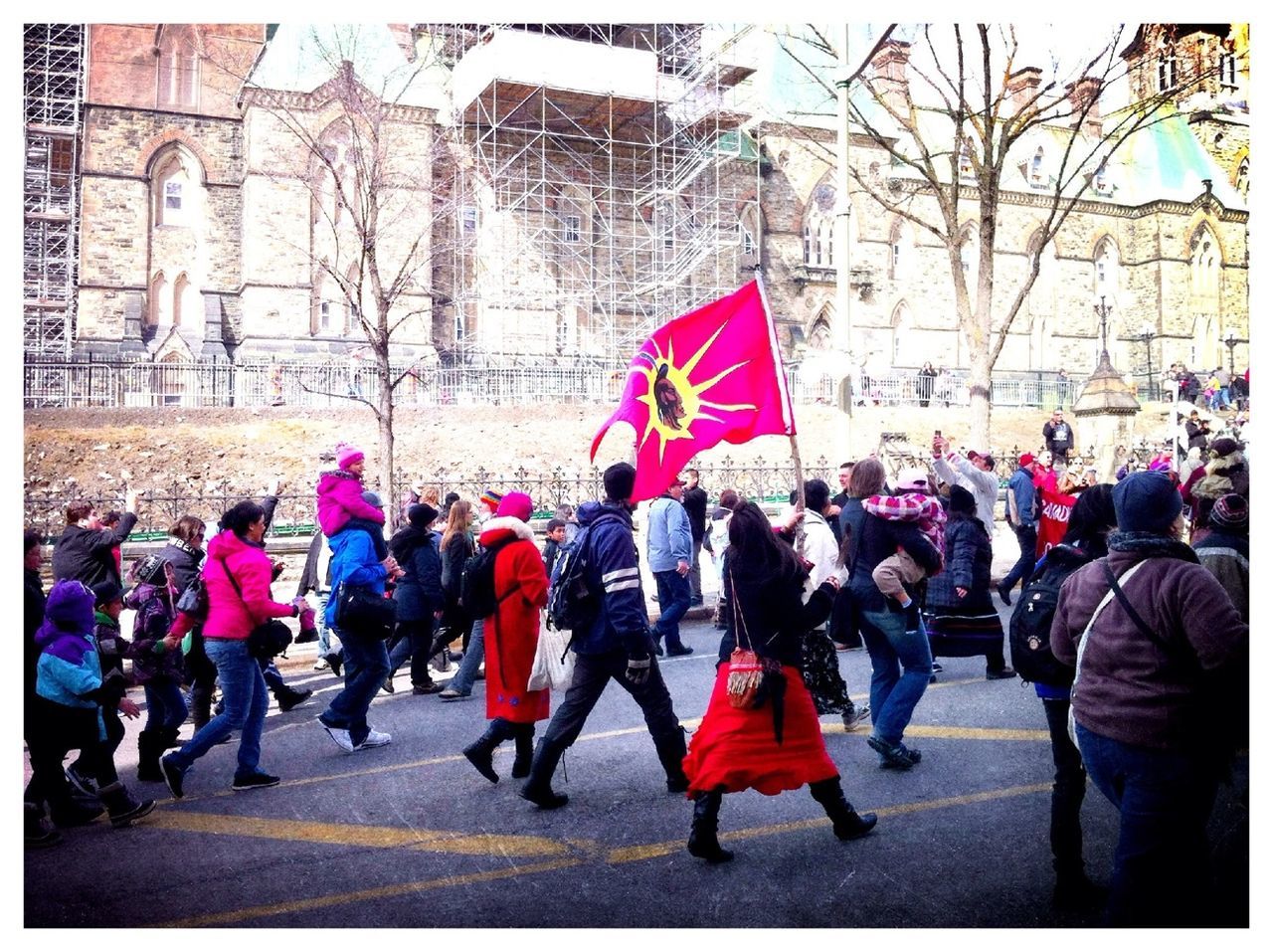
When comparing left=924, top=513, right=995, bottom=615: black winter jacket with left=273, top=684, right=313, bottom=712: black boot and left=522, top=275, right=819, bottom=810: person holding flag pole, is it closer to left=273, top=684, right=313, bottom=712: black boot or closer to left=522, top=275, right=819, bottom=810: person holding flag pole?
left=522, top=275, right=819, bottom=810: person holding flag pole

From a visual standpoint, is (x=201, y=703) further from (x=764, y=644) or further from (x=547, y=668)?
(x=764, y=644)

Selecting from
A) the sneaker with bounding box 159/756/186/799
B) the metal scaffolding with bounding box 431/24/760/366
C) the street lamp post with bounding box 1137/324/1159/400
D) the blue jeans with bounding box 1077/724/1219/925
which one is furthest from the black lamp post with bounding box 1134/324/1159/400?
the blue jeans with bounding box 1077/724/1219/925

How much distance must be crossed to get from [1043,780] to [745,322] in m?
3.06

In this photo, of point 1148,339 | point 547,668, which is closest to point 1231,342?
point 1148,339

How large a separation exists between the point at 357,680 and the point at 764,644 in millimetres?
3285

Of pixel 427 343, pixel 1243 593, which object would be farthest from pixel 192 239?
pixel 1243 593

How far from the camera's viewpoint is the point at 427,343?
34.3 m

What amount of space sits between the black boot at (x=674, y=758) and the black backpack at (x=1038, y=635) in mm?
2015

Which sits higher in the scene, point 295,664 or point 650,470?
point 650,470

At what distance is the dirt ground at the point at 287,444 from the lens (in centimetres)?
2177

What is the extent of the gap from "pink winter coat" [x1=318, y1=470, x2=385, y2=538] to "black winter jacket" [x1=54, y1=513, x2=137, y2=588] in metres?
1.86

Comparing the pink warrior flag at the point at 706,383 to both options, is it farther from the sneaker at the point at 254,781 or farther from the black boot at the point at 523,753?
the sneaker at the point at 254,781

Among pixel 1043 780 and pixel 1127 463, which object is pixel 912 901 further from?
pixel 1127 463

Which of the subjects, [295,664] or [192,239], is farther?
[192,239]
